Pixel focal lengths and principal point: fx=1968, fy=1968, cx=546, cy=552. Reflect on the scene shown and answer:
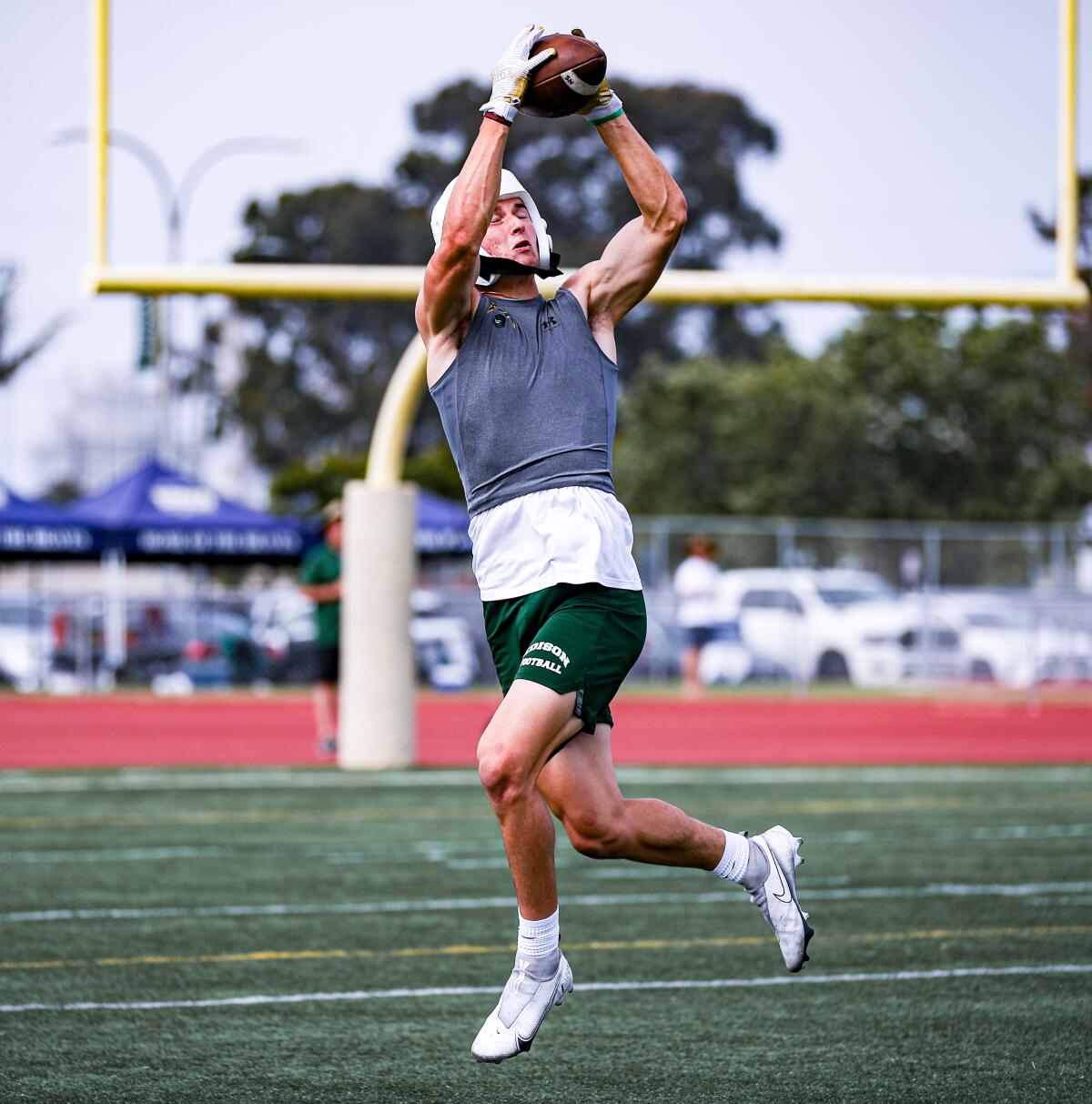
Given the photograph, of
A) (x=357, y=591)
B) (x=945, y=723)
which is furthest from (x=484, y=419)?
(x=945, y=723)

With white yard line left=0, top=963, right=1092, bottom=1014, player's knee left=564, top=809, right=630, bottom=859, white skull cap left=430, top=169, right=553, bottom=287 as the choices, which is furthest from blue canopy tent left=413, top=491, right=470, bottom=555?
player's knee left=564, top=809, right=630, bottom=859

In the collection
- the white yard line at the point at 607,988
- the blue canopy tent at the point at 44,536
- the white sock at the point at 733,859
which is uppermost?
the white sock at the point at 733,859

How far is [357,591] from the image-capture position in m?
13.8

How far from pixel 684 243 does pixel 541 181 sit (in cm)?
241

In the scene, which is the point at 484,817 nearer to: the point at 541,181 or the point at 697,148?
the point at 697,148

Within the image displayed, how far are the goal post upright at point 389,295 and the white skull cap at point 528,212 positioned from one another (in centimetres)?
629

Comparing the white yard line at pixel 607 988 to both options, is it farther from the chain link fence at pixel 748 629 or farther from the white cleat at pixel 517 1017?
the chain link fence at pixel 748 629

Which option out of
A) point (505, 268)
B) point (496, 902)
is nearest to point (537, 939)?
point (505, 268)

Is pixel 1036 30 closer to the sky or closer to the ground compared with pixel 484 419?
closer to the sky

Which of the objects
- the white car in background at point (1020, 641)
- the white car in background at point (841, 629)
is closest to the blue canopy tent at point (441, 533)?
the white car in background at point (841, 629)

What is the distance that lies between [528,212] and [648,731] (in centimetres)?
1374

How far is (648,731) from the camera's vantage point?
735 inches

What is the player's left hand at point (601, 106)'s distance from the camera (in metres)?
5.25

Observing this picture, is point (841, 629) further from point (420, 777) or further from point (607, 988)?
point (607, 988)
